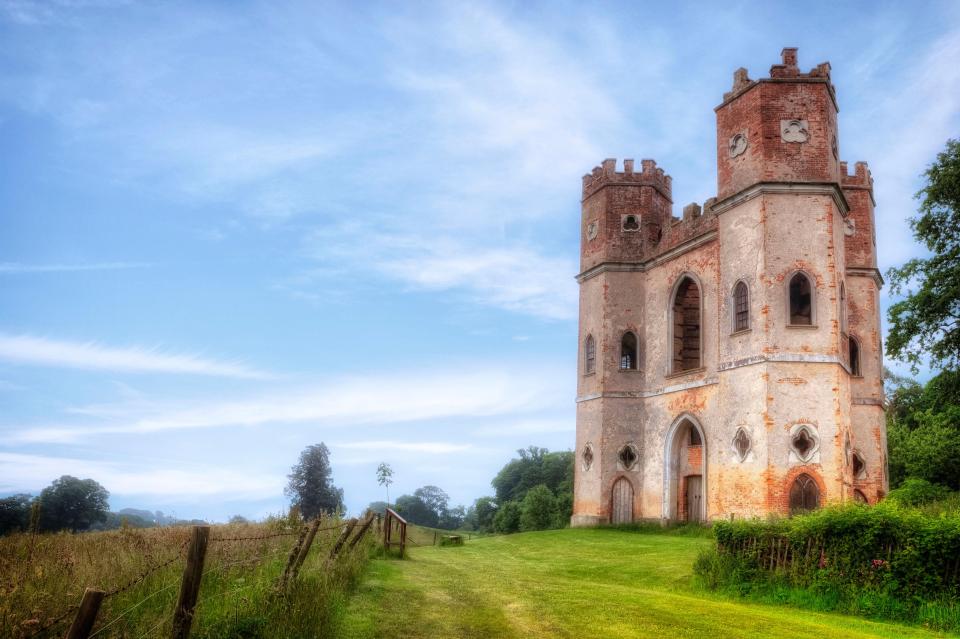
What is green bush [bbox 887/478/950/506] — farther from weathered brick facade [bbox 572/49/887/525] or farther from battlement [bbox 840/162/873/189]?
battlement [bbox 840/162/873/189]

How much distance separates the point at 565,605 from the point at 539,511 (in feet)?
139

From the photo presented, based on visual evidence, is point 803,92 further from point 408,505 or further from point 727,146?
point 408,505

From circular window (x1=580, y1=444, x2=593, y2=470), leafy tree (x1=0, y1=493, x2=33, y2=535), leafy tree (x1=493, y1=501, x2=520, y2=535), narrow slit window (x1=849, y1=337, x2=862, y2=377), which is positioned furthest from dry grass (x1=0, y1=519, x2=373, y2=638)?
leafy tree (x1=493, y1=501, x2=520, y2=535)

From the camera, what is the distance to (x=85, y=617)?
5043mm

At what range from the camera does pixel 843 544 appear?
517 inches

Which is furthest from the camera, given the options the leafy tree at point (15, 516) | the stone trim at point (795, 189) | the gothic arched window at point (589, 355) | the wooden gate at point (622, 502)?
the gothic arched window at point (589, 355)

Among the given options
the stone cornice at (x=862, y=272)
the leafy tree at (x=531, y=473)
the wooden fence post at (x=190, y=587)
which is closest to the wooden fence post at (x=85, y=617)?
the wooden fence post at (x=190, y=587)

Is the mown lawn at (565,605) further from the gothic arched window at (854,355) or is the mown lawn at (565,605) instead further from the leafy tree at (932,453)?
the leafy tree at (932,453)

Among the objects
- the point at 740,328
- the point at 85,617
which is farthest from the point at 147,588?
the point at 740,328

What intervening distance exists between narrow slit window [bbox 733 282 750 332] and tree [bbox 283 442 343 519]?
46.6 meters

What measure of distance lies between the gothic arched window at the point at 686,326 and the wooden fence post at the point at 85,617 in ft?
89.0

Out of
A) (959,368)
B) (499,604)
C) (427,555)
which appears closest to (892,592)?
(499,604)

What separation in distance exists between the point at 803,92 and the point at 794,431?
11.6 meters

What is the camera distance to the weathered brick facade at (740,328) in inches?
939
